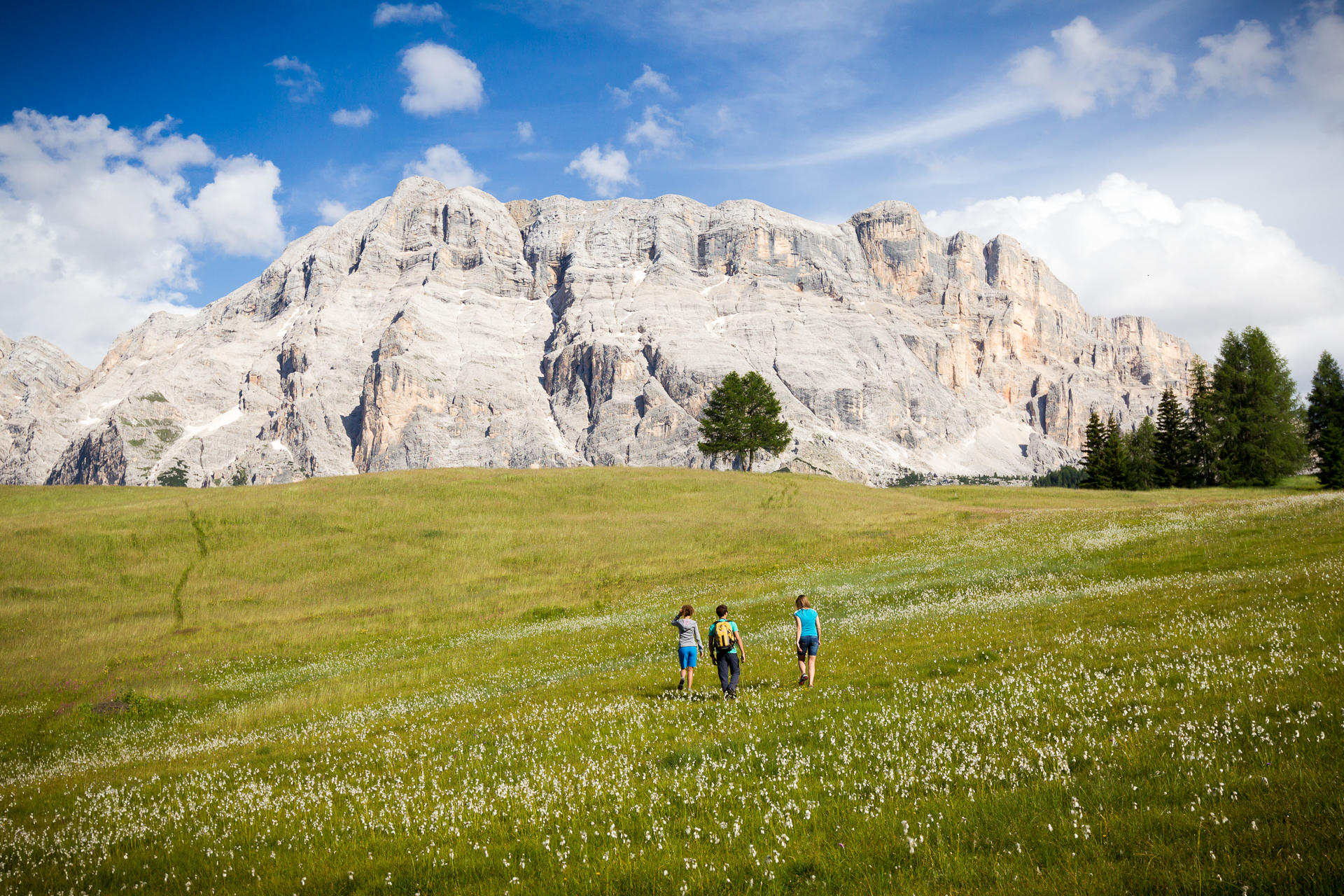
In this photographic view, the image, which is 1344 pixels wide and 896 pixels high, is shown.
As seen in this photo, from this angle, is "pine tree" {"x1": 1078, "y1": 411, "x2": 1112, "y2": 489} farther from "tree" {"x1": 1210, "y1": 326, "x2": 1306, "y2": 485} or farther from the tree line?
"tree" {"x1": 1210, "y1": 326, "x2": 1306, "y2": 485}

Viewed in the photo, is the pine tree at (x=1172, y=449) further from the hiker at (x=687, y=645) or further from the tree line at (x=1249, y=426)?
the hiker at (x=687, y=645)

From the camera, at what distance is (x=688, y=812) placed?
7.28 metres

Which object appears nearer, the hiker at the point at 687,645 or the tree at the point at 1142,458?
the hiker at the point at 687,645

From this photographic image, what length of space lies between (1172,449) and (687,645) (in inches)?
3818

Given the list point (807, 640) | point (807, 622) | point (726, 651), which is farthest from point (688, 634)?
point (807, 622)

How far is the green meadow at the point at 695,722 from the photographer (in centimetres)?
578

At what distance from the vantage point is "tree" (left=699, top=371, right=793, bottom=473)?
309 ft

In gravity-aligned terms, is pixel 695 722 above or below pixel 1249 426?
below

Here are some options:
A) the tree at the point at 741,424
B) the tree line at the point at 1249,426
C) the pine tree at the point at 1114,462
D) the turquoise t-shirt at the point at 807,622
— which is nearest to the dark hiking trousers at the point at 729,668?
the turquoise t-shirt at the point at 807,622

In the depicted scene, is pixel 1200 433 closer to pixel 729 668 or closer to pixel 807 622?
pixel 807 622

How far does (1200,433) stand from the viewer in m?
79.2

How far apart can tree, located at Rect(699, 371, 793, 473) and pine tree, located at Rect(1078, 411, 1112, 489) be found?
43.5m

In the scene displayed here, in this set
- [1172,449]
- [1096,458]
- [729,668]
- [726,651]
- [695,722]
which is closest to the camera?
[695,722]

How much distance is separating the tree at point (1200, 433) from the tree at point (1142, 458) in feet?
18.7
